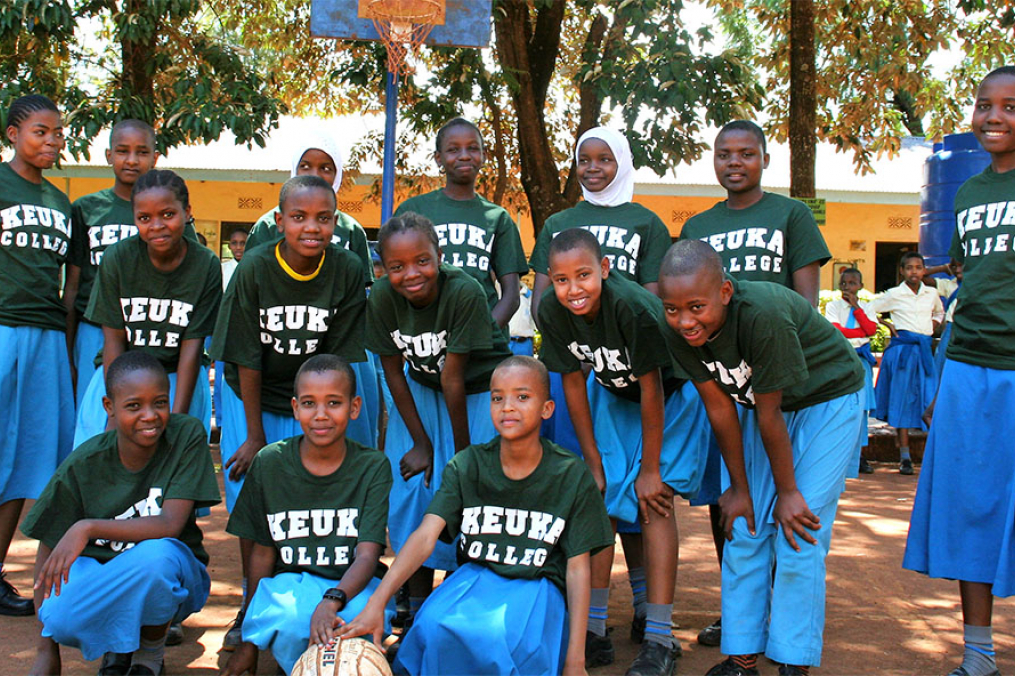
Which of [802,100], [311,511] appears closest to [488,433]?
[311,511]

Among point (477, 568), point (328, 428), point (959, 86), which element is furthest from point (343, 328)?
point (959, 86)

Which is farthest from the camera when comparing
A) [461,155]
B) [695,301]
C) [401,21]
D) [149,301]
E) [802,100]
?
[802,100]

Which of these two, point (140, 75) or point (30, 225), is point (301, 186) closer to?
point (30, 225)

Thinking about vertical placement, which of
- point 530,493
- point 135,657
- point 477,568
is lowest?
point 135,657

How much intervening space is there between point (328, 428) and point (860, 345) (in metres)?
6.64

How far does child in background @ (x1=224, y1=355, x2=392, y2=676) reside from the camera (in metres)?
3.40

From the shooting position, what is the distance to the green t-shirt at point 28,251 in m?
4.29

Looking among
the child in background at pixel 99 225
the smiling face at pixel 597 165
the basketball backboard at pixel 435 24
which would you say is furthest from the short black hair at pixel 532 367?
the basketball backboard at pixel 435 24

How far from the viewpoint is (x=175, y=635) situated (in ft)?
12.4

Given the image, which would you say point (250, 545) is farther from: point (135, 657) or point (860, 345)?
point (860, 345)

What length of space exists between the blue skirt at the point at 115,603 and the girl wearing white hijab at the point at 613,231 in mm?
1655

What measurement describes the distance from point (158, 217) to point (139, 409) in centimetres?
85

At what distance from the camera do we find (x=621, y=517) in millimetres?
3693

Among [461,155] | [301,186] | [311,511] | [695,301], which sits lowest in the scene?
[311,511]
